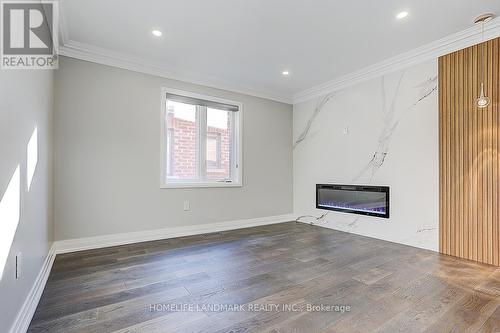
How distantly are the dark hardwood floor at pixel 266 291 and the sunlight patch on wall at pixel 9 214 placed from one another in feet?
1.96

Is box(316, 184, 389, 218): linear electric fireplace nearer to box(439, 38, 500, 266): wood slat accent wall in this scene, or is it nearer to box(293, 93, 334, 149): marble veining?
box(439, 38, 500, 266): wood slat accent wall

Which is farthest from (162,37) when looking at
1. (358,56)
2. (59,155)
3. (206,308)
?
(206,308)

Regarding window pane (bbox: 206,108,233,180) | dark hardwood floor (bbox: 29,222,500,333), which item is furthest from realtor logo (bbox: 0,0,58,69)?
window pane (bbox: 206,108,233,180)

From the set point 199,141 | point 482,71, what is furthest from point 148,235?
point 482,71

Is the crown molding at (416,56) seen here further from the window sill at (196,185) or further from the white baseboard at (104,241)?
the white baseboard at (104,241)

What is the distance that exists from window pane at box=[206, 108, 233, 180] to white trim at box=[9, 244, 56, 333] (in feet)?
7.58

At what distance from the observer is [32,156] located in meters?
1.81

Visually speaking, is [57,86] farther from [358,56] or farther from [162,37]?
[358,56]

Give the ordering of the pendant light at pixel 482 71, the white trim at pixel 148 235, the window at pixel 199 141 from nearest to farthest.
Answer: the pendant light at pixel 482 71
the white trim at pixel 148 235
the window at pixel 199 141

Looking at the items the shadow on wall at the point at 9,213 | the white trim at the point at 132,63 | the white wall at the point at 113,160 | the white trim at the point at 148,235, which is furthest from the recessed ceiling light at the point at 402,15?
the white trim at the point at 148,235

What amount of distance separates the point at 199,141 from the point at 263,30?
1.92 meters

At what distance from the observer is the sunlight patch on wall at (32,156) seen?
1688mm

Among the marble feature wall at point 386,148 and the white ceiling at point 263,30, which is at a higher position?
the white ceiling at point 263,30

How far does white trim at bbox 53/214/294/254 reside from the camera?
2881 millimetres
